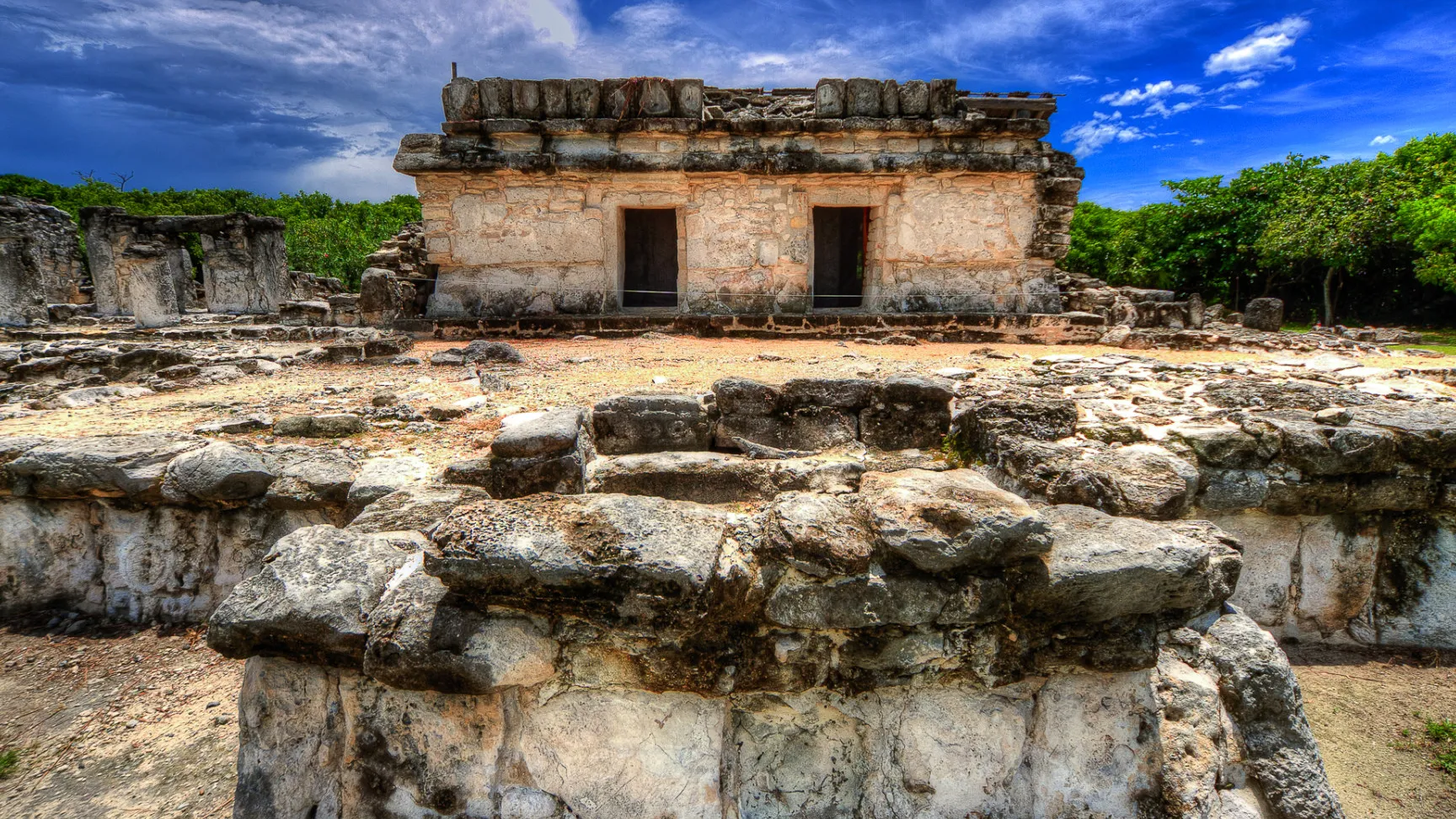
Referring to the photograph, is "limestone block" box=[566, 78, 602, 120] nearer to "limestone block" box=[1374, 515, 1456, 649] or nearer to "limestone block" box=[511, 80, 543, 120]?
"limestone block" box=[511, 80, 543, 120]

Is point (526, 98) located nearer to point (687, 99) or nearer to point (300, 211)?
point (687, 99)

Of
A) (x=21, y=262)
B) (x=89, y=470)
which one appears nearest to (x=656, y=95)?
(x=89, y=470)

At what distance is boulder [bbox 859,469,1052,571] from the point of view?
6.40 feet

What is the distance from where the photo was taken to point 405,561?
2.26 meters

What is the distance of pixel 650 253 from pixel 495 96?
5.15 m

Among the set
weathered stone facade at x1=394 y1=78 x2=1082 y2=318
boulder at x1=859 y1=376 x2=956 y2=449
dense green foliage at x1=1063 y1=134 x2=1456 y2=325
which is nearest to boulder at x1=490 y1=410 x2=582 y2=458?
boulder at x1=859 y1=376 x2=956 y2=449

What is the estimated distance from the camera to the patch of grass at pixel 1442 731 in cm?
300

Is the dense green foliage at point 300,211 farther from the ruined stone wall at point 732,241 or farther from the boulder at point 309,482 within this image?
the boulder at point 309,482

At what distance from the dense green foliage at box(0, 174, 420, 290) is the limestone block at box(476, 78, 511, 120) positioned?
18.5 meters

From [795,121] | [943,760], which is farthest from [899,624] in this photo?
[795,121]

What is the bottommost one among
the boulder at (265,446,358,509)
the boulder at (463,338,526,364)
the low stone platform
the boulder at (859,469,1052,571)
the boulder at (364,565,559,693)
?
the boulder at (364,565,559,693)

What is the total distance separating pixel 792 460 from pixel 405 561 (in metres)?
1.70

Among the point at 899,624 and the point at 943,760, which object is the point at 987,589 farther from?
the point at 943,760

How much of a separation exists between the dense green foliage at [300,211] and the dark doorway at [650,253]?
1552 cm
